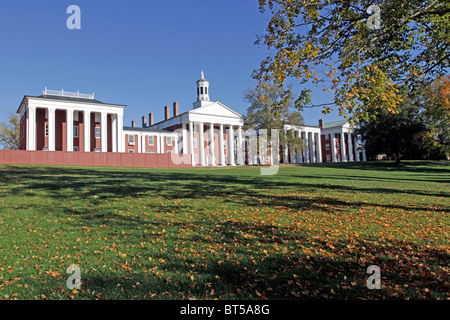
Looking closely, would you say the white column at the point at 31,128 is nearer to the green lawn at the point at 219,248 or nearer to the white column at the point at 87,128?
the white column at the point at 87,128

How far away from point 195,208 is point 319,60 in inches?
248

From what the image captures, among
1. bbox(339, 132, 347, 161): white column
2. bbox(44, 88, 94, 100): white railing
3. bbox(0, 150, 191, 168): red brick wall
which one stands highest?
bbox(44, 88, 94, 100): white railing

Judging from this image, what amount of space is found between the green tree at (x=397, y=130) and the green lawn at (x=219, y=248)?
43.1m

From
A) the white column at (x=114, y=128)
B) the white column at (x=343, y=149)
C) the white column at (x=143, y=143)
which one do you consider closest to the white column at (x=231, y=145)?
the white column at (x=143, y=143)

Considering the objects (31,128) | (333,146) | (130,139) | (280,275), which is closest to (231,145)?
(130,139)

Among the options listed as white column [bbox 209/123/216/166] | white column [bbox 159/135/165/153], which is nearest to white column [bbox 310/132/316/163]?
white column [bbox 209/123/216/166]

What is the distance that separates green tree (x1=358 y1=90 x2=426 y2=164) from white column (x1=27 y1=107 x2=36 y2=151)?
→ 170ft

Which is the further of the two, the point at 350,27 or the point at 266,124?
the point at 266,124

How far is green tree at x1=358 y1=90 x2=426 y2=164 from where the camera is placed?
47688 millimetres

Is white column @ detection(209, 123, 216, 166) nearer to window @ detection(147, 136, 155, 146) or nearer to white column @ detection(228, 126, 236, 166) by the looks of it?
white column @ detection(228, 126, 236, 166)

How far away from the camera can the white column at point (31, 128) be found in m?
41.1

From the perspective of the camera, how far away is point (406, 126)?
4788 cm
